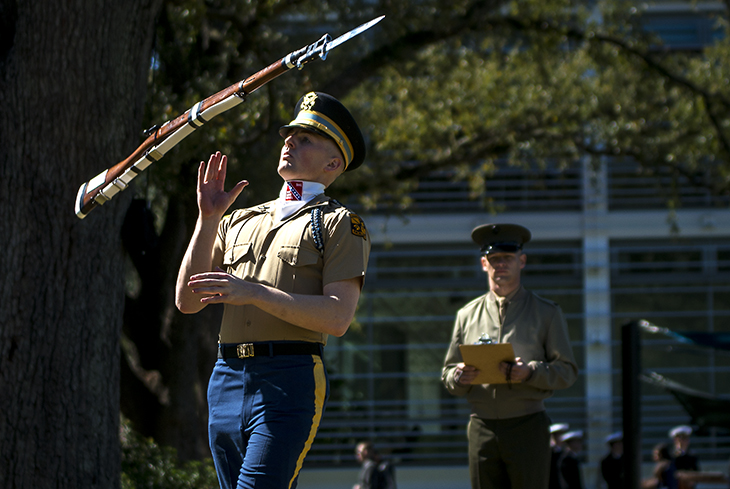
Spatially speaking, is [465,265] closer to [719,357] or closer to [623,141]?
[719,357]

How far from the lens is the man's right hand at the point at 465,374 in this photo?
4.54 m

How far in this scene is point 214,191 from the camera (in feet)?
9.11

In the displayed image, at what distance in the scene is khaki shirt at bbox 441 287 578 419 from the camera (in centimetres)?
455

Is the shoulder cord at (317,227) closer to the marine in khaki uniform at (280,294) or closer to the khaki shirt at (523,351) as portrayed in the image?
the marine in khaki uniform at (280,294)

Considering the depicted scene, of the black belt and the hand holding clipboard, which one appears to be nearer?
the black belt

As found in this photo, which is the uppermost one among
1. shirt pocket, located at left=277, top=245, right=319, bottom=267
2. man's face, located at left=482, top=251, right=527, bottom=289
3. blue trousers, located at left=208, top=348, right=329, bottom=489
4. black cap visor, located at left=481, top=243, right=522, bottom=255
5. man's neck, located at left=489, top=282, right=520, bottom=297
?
black cap visor, located at left=481, top=243, right=522, bottom=255

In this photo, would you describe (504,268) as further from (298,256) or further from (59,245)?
(59,245)

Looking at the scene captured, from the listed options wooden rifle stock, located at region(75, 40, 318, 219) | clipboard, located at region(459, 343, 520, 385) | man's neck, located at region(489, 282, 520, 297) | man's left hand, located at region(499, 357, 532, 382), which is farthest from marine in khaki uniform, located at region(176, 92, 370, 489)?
man's neck, located at region(489, 282, 520, 297)

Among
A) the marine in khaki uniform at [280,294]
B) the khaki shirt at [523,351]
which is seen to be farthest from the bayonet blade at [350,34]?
the khaki shirt at [523,351]

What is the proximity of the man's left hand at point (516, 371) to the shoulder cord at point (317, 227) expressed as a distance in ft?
6.54

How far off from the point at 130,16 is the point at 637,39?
24.1ft

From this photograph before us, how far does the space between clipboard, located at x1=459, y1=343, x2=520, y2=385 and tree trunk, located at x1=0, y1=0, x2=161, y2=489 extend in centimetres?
200

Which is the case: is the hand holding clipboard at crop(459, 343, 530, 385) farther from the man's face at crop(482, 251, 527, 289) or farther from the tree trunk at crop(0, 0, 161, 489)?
the tree trunk at crop(0, 0, 161, 489)

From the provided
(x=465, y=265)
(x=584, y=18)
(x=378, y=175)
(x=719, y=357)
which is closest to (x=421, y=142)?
(x=378, y=175)
